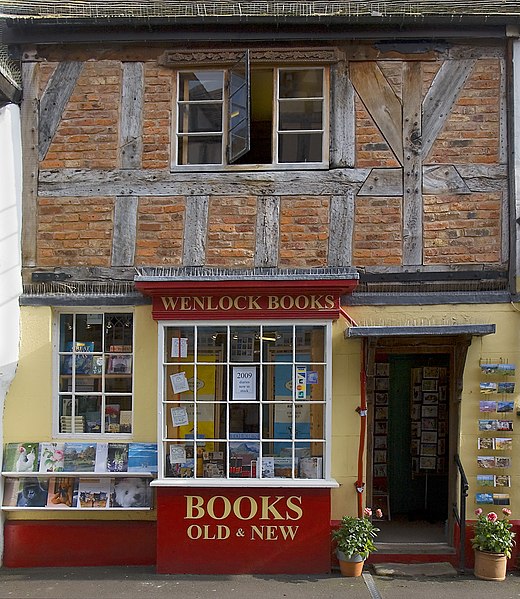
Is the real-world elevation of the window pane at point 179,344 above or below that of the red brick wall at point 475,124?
below

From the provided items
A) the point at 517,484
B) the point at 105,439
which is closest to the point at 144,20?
the point at 105,439

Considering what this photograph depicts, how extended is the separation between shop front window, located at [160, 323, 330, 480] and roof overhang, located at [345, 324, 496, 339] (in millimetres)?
581

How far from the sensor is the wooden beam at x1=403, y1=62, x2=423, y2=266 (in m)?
7.71

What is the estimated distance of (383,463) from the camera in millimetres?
9289

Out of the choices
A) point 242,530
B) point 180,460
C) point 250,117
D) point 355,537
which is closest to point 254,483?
point 242,530

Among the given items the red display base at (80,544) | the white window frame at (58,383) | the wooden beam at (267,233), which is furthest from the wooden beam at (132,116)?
the red display base at (80,544)

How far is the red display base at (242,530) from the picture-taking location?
745 centimetres

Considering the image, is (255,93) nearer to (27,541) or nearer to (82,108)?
(82,108)

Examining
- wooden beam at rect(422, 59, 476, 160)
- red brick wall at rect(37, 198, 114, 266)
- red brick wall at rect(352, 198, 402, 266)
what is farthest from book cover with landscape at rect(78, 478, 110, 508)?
wooden beam at rect(422, 59, 476, 160)

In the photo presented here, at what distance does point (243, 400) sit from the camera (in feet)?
25.1

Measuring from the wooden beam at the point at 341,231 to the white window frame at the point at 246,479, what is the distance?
2.38 feet

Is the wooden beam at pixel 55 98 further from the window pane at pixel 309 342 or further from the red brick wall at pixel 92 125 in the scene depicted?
the window pane at pixel 309 342

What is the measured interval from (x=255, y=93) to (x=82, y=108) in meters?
1.97

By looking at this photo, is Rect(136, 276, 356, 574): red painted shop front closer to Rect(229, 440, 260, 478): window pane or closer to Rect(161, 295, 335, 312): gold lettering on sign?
Rect(161, 295, 335, 312): gold lettering on sign
